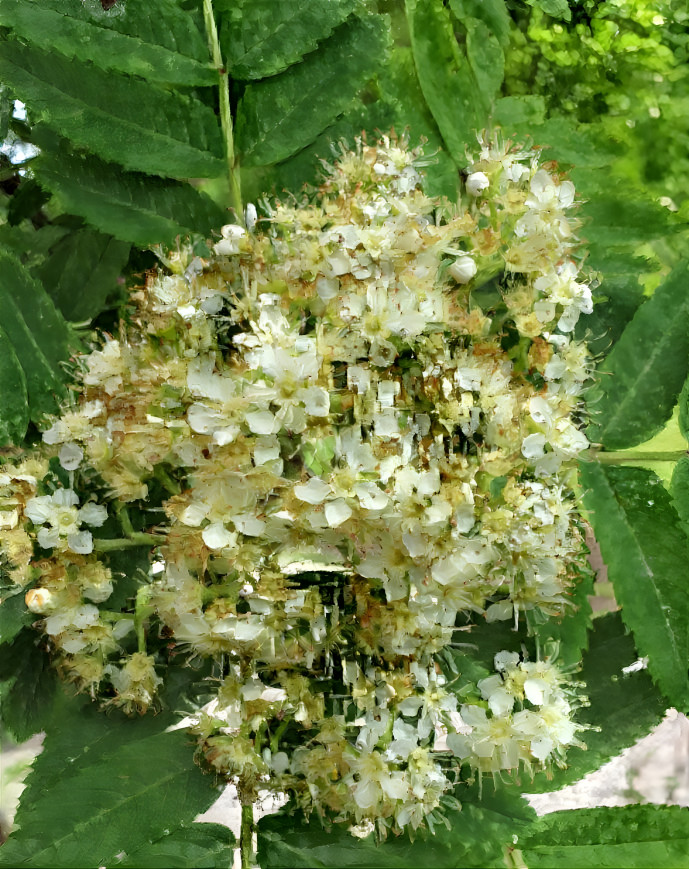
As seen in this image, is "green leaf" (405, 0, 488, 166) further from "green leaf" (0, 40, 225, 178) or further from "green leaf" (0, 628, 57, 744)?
"green leaf" (0, 628, 57, 744)

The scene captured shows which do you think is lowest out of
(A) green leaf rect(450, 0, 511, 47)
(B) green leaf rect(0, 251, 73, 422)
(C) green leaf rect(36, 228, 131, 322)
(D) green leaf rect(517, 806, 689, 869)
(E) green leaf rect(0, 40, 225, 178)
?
(D) green leaf rect(517, 806, 689, 869)

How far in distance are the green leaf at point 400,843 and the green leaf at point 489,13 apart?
1.03 m

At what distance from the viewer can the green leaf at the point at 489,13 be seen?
3.50 feet

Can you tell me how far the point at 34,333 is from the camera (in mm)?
988

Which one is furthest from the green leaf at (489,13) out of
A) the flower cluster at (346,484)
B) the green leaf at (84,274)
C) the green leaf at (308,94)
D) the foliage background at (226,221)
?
the green leaf at (84,274)

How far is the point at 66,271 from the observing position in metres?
1.15

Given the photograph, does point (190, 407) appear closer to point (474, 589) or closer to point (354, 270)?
point (354, 270)

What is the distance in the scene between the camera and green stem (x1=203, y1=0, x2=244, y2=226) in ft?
3.18

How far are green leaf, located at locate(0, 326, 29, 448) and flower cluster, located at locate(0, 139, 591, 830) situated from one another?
0.23 feet

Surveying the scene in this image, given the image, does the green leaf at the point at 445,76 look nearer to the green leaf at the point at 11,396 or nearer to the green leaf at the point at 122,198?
the green leaf at the point at 122,198

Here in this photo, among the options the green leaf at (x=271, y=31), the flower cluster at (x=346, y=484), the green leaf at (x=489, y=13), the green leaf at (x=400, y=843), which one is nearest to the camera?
the flower cluster at (x=346, y=484)

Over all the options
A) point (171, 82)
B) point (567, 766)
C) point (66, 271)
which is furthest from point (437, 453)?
point (66, 271)

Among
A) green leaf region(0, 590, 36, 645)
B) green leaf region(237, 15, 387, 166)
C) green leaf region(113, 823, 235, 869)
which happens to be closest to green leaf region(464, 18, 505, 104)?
green leaf region(237, 15, 387, 166)

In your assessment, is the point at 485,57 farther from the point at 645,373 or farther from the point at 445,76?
the point at 645,373
